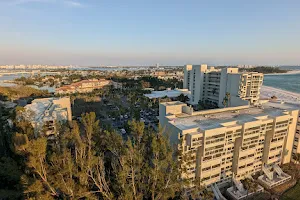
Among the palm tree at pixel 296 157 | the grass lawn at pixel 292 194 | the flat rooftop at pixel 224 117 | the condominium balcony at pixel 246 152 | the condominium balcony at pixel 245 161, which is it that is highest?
the flat rooftop at pixel 224 117

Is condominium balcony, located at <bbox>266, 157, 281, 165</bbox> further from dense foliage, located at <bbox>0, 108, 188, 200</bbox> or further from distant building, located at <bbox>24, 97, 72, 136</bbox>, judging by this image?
distant building, located at <bbox>24, 97, 72, 136</bbox>

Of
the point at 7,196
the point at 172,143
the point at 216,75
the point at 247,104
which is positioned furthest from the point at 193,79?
the point at 7,196

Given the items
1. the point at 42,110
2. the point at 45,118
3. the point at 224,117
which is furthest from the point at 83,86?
the point at 224,117

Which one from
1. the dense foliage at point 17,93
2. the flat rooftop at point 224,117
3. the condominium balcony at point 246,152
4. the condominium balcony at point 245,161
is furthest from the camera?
the dense foliage at point 17,93

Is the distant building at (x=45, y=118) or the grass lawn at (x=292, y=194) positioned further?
the distant building at (x=45, y=118)

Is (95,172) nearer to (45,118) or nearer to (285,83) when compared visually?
(45,118)

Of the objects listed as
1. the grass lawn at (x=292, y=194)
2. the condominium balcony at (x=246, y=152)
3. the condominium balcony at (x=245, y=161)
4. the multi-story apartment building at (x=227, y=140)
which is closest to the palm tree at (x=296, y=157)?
the multi-story apartment building at (x=227, y=140)

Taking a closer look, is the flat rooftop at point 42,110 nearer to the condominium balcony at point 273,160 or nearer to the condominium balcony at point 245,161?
the condominium balcony at point 245,161

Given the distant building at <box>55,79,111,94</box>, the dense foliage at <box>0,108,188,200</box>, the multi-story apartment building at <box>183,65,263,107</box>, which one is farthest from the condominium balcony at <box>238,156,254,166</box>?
the distant building at <box>55,79,111,94</box>
